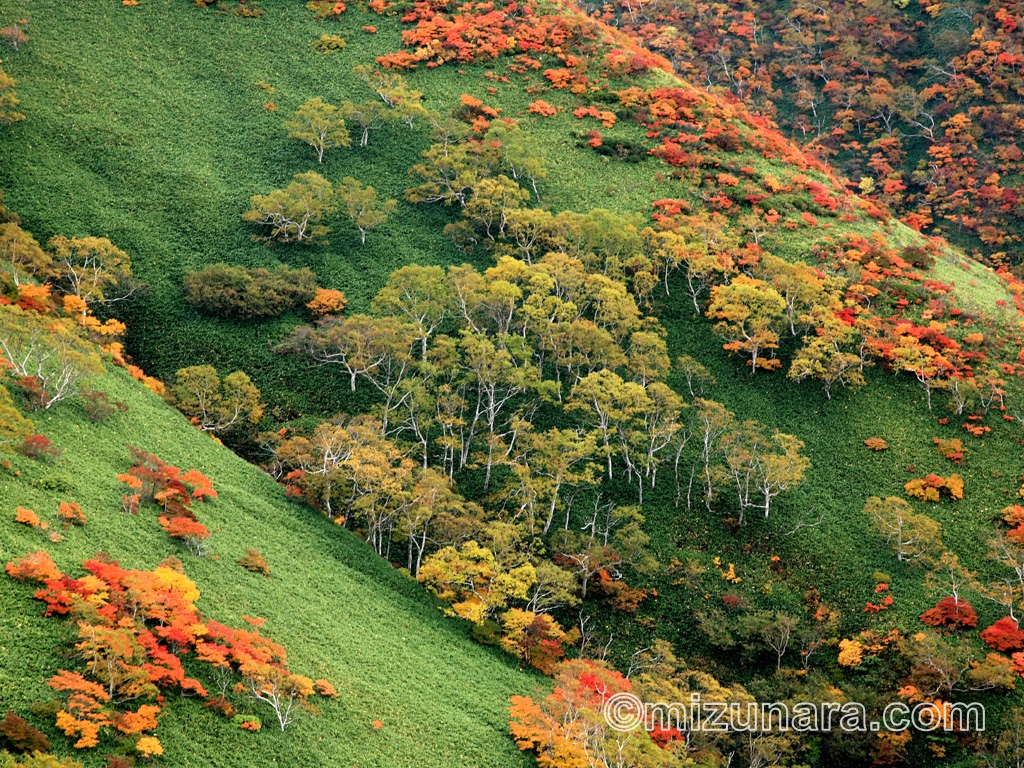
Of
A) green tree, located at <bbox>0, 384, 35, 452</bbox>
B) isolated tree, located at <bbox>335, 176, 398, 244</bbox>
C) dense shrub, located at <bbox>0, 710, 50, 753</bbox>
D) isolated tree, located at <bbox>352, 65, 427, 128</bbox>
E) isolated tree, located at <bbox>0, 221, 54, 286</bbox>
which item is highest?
isolated tree, located at <bbox>352, 65, 427, 128</bbox>

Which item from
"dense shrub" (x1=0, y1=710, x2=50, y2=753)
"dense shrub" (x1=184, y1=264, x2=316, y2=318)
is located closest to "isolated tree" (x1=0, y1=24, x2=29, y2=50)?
"dense shrub" (x1=184, y1=264, x2=316, y2=318)

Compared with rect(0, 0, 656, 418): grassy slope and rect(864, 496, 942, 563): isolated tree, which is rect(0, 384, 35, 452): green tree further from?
rect(864, 496, 942, 563): isolated tree

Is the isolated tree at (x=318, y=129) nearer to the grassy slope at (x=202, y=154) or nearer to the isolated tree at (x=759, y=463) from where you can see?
the grassy slope at (x=202, y=154)

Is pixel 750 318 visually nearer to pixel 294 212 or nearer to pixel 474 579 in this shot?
pixel 474 579

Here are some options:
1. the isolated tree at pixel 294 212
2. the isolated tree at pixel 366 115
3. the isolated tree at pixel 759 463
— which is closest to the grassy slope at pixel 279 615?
the isolated tree at pixel 759 463

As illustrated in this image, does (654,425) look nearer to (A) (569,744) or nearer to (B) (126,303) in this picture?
(A) (569,744)

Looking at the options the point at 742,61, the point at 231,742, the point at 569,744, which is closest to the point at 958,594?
the point at 569,744
